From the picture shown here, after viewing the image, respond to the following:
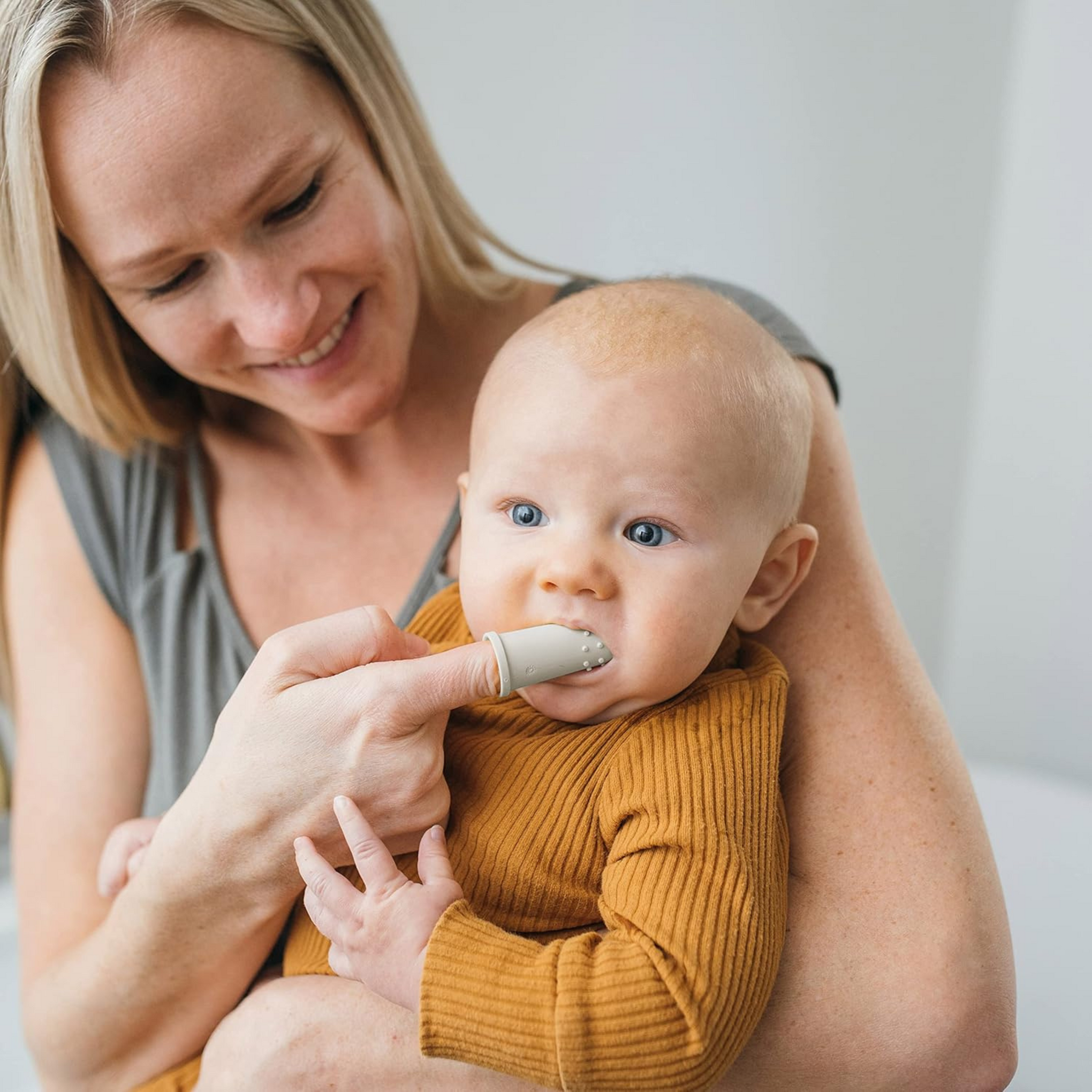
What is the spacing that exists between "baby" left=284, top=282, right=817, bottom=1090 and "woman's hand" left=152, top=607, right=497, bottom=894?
39 millimetres

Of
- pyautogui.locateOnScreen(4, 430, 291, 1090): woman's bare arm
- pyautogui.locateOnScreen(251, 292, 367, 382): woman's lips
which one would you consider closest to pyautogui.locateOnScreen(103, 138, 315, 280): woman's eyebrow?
pyautogui.locateOnScreen(251, 292, 367, 382): woman's lips

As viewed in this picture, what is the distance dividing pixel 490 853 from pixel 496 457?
354mm

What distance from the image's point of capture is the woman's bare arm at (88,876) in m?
1.13

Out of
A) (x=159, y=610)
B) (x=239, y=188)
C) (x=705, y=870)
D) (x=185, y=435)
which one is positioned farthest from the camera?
(x=185, y=435)

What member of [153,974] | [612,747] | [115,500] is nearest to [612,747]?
[612,747]

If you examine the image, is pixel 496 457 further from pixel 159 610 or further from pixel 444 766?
pixel 159 610

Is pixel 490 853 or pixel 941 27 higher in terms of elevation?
pixel 941 27

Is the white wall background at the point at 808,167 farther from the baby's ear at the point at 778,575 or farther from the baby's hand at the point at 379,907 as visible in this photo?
the baby's hand at the point at 379,907

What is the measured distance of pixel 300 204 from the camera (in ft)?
3.96

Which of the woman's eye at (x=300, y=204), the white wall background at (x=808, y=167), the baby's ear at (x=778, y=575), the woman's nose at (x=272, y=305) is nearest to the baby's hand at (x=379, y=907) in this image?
the baby's ear at (x=778, y=575)

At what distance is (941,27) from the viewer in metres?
2.28

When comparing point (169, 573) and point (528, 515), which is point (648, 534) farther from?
point (169, 573)

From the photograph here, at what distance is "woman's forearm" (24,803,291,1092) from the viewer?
110cm

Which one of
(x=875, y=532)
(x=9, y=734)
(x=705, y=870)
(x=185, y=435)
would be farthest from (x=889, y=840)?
(x=9, y=734)
